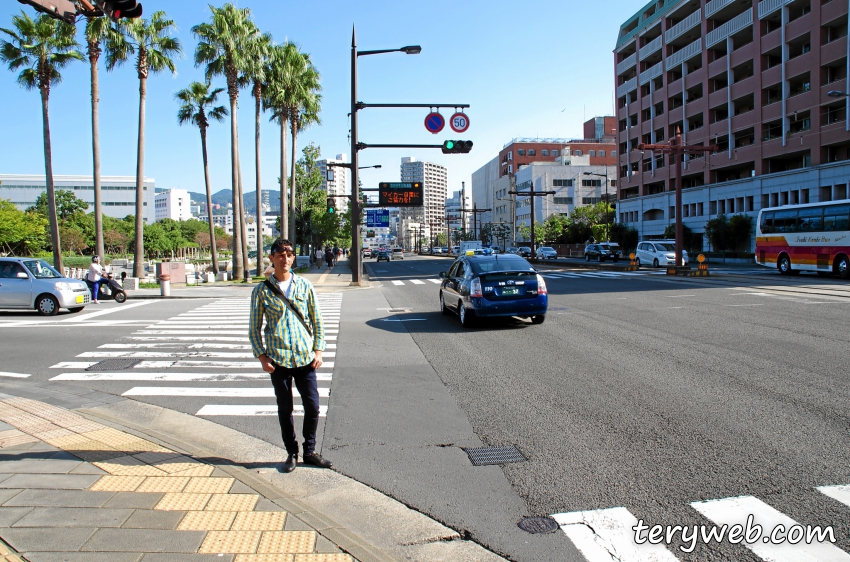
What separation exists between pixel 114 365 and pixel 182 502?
680 centimetres

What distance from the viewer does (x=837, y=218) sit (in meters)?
26.9

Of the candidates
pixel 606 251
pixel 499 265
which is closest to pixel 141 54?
pixel 499 265

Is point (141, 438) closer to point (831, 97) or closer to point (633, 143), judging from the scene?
point (831, 97)

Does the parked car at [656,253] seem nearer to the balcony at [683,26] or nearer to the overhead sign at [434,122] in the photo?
the overhead sign at [434,122]

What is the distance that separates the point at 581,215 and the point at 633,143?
22479 mm

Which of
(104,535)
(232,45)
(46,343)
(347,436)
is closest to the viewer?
(104,535)

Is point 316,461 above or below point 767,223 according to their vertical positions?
below

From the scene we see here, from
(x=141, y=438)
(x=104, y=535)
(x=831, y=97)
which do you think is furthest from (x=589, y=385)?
(x=831, y=97)

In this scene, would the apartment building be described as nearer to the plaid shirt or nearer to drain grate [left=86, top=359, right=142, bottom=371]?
drain grate [left=86, top=359, right=142, bottom=371]

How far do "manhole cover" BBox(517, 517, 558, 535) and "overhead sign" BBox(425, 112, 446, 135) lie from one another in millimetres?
19165

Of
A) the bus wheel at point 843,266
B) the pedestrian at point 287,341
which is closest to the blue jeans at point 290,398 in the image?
the pedestrian at point 287,341

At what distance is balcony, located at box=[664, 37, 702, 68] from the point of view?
59.4 metres

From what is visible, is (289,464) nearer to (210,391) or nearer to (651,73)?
(210,391)

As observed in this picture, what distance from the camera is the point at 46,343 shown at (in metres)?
12.5
